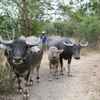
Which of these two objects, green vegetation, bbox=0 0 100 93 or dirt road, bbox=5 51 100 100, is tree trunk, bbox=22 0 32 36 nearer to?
green vegetation, bbox=0 0 100 93

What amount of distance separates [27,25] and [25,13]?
1.07 meters

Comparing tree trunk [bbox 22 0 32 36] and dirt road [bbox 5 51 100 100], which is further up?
tree trunk [bbox 22 0 32 36]

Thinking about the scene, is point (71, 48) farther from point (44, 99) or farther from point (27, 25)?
point (27, 25)

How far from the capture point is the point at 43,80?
6605mm

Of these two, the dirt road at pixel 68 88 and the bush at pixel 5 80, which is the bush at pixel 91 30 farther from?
the bush at pixel 5 80

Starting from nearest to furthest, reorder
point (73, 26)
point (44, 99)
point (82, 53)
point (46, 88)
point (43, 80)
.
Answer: point (44, 99) < point (46, 88) < point (43, 80) < point (82, 53) < point (73, 26)

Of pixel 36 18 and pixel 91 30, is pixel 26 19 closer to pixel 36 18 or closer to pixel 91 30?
pixel 36 18

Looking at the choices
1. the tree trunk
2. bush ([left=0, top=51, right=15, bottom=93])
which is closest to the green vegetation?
the tree trunk

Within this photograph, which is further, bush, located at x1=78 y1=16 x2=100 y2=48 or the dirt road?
bush, located at x1=78 y1=16 x2=100 y2=48

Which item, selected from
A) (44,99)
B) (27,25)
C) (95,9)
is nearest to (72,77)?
(44,99)

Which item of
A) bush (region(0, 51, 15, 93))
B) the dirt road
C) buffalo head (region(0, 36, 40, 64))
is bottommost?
the dirt road

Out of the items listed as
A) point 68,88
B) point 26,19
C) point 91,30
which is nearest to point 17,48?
point 68,88

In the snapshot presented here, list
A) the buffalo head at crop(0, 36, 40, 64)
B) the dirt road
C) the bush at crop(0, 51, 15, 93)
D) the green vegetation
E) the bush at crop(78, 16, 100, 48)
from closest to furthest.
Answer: the buffalo head at crop(0, 36, 40, 64) → the bush at crop(0, 51, 15, 93) → the dirt road → the green vegetation → the bush at crop(78, 16, 100, 48)

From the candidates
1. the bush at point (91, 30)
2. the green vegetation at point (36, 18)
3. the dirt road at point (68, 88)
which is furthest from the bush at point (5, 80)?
the bush at point (91, 30)
